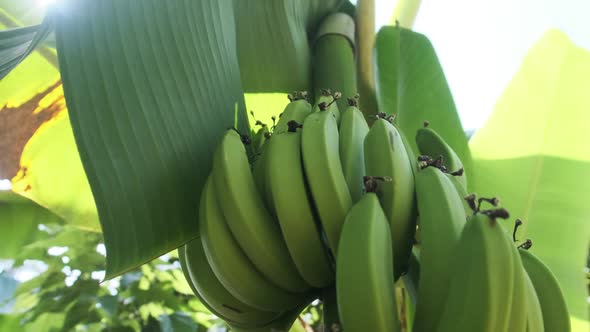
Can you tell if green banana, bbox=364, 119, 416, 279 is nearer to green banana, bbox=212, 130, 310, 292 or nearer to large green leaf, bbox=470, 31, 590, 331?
green banana, bbox=212, 130, 310, 292

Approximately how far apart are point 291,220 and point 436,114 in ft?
2.18

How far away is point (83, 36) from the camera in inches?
25.8

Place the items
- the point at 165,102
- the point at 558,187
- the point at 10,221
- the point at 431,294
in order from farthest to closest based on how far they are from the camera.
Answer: the point at 10,221, the point at 558,187, the point at 165,102, the point at 431,294

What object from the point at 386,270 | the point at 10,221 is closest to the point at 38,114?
the point at 10,221

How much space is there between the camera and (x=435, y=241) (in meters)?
0.53

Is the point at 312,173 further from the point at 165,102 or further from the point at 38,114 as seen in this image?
the point at 38,114

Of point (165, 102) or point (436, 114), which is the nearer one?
point (165, 102)

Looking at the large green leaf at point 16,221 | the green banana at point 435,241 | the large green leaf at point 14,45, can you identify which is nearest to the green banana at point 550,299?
the green banana at point 435,241

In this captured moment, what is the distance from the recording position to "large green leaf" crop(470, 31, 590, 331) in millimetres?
1072

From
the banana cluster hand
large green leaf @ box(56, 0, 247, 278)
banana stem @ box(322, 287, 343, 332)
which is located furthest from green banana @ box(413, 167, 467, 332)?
large green leaf @ box(56, 0, 247, 278)

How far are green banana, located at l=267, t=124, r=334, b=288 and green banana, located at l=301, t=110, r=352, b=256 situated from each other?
0.01m

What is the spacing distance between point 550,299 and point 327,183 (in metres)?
0.30

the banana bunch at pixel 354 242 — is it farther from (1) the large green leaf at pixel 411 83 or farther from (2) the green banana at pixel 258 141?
(1) the large green leaf at pixel 411 83

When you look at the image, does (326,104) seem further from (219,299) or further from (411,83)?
(411,83)
